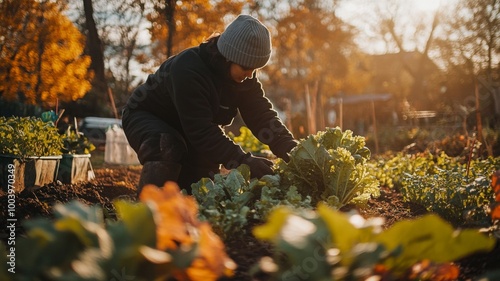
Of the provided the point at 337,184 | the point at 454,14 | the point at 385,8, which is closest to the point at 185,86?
the point at 337,184

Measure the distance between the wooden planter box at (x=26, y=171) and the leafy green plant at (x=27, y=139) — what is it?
7 cm

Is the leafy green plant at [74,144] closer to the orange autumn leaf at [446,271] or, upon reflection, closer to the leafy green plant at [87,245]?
the leafy green plant at [87,245]

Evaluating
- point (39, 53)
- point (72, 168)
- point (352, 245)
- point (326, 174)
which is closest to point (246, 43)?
point (326, 174)

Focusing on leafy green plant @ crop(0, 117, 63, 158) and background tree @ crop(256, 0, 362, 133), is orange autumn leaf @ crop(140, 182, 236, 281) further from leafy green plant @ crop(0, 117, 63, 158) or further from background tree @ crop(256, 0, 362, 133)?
background tree @ crop(256, 0, 362, 133)

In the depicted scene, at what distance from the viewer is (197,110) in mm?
3461

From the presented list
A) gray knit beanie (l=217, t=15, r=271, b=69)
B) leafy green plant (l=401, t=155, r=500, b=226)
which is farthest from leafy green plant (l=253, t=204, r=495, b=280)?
gray knit beanie (l=217, t=15, r=271, b=69)

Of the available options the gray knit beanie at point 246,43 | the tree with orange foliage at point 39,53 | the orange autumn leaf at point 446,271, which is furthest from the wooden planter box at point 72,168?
the tree with orange foliage at point 39,53

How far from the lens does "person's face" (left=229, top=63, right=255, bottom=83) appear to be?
3.63m

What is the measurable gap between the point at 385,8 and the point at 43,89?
3000 cm

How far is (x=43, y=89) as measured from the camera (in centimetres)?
1447

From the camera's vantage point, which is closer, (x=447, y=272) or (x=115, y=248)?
(x=115, y=248)

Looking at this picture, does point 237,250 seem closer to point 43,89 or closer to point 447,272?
point 447,272

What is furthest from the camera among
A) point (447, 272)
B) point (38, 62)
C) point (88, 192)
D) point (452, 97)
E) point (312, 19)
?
point (452, 97)

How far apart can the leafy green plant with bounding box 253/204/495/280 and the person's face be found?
8.38ft
